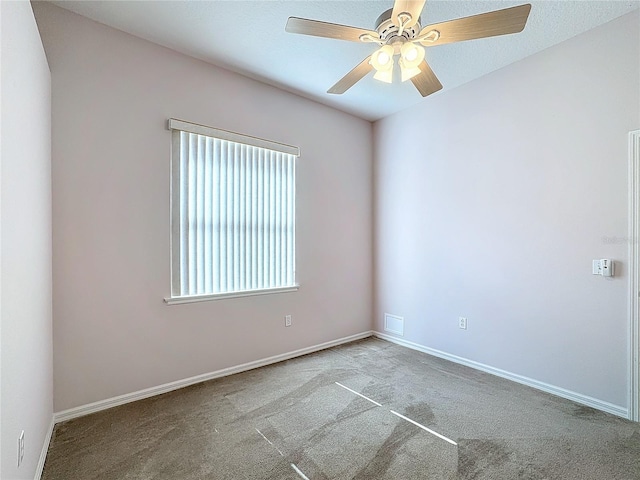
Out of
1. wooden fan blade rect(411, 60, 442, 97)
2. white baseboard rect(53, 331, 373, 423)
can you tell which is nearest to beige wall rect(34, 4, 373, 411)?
white baseboard rect(53, 331, 373, 423)

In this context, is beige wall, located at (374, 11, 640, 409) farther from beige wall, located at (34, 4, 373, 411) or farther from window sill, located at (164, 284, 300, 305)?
beige wall, located at (34, 4, 373, 411)

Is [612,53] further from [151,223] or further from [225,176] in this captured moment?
[151,223]

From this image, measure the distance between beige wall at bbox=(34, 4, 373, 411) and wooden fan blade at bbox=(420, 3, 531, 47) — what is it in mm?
2089

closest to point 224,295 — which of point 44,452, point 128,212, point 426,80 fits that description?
point 128,212

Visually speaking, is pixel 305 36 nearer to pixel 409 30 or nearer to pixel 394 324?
pixel 409 30

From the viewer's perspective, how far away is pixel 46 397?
2.04 m

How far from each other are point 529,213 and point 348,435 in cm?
251

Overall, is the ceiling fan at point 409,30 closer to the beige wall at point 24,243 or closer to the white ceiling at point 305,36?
the white ceiling at point 305,36

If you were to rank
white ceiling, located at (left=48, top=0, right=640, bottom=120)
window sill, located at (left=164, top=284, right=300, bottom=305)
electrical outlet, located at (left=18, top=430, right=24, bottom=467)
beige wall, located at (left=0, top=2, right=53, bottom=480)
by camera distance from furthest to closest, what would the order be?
1. window sill, located at (left=164, top=284, right=300, bottom=305)
2. white ceiling, located at (left=48, top=0, right=640, bottom=120)
3. electrical outlet, located at (left=18, top=430, right=24, bottom=467)
4. beige wall, located at (left=0, top=2, right=53, bottom=480)

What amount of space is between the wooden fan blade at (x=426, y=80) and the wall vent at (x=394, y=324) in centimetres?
282

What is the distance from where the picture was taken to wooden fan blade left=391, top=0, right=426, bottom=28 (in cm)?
156

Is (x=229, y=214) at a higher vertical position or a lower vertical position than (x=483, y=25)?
lower

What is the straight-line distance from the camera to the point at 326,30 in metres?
1.76

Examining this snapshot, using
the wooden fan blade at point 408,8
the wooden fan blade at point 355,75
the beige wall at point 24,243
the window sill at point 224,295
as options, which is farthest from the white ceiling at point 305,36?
the window sill at point 224,295
